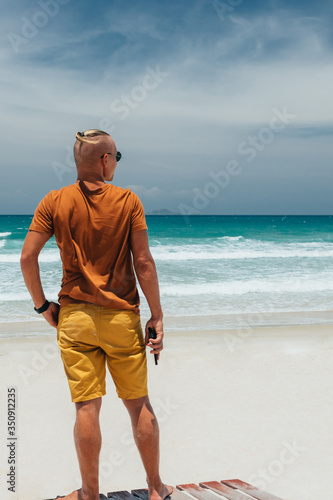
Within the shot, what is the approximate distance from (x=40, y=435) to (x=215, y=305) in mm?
7098

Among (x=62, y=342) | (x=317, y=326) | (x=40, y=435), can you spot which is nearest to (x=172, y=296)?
(x=317, y=326)

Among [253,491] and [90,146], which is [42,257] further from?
[90,146]

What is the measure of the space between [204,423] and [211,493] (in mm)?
1491

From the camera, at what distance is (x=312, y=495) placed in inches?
133

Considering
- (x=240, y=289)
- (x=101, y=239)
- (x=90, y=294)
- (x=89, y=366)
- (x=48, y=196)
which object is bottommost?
(x=240, y=289)

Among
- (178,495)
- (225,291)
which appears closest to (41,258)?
(225,291)

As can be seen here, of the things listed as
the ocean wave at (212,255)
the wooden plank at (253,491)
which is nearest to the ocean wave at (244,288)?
the ocean wave at (212,255)

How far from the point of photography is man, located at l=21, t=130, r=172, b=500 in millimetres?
2420

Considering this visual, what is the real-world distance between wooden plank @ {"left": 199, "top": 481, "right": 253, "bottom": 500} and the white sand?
0.57 meters

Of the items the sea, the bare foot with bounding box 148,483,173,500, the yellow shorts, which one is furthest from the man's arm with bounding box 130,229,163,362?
→ the sea

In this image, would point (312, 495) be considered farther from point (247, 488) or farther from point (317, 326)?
point (317, 326)

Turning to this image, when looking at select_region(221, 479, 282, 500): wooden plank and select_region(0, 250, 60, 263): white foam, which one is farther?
select_region(0, 250, 60, 263): white foam

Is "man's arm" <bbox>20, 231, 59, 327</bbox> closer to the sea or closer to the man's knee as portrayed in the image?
the man's knee

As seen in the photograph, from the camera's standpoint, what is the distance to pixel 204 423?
4461 mm
